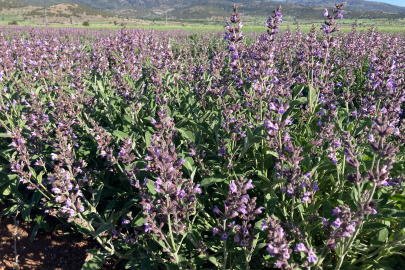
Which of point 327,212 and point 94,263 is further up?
point 327,212

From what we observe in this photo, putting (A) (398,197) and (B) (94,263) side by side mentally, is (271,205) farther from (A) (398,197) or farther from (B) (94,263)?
(B) (94,263)

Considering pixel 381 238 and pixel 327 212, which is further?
pixel 327 212

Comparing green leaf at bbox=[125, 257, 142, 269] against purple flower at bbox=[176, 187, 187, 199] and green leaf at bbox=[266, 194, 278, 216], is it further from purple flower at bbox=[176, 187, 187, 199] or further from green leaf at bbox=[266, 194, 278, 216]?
green leaf at bbox=[266, 194, 278, 216]

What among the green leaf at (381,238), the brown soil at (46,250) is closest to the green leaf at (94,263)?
the brown soil at (46,250)

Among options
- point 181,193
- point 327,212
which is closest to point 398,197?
point 327,212

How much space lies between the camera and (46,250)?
3.10m

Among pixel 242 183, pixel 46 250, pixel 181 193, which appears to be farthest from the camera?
pixel 46 250

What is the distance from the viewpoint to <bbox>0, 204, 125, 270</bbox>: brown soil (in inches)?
114

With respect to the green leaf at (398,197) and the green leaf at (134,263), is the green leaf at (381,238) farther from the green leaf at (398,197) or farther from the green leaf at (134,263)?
the green leaf at (134,263)

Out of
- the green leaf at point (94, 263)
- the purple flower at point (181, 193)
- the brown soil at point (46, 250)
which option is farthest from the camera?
the brown soil at point (46, 250)

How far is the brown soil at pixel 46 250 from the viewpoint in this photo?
2891 millimetres

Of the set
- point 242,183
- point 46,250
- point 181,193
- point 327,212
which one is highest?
point 242,183

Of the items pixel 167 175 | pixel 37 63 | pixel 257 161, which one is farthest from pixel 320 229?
pixel 37 63

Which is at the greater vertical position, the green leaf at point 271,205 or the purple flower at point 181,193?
the purple flower at point 181,193
